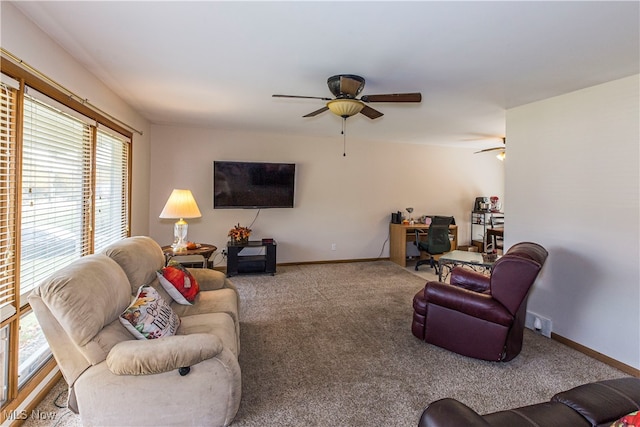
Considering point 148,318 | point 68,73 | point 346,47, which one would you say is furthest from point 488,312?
point 68,73

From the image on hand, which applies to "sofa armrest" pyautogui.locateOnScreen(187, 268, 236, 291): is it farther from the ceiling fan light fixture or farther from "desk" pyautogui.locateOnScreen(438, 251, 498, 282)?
"desk" pyautogui.locateOnScreen(438, 251, 498, 282)

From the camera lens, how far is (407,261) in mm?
6129

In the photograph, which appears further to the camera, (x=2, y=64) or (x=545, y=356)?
(x=545, y=356)

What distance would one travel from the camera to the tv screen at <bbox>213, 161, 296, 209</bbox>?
16.6ft

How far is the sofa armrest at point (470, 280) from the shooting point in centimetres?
306

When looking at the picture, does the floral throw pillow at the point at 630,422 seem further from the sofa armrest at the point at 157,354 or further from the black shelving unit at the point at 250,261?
the black shelving unit at the point at 250,261

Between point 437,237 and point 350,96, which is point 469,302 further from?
point 437,237

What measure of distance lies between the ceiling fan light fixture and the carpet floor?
208 cm

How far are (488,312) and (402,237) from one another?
3.37 m

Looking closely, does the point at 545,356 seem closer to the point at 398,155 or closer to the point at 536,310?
the point at 536,310

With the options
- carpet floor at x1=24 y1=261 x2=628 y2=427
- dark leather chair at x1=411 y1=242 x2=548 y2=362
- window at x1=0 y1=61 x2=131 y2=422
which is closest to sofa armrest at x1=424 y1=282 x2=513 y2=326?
dark leather chair at x1=411 y1=242 x2=548 y2=362

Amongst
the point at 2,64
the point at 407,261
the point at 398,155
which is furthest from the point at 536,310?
the point at 2,64

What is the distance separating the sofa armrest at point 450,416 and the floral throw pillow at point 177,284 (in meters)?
2.04

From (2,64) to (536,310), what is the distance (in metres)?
4.67
